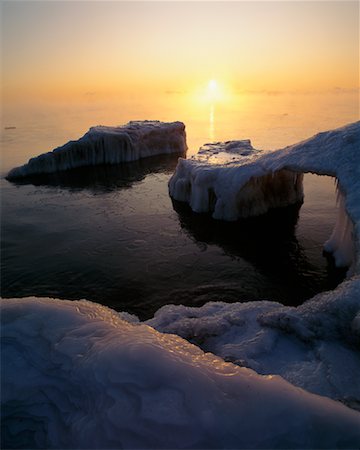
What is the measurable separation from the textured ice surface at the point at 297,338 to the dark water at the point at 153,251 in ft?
12.7

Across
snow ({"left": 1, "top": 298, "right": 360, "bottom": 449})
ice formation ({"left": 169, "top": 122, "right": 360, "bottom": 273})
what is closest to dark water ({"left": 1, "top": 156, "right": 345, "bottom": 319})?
ice formation ({"left": 169, "top": 122, "right": 360, "bottom": 273})

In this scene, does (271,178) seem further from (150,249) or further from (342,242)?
(150,249)

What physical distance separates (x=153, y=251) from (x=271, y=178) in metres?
9.96

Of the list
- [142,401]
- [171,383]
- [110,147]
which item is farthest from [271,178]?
[110,147]

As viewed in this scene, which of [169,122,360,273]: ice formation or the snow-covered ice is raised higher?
[169,122,360,273]: ice formation

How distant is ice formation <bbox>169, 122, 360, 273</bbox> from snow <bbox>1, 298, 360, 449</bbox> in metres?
7.29

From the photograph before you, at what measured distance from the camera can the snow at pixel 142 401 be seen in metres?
3.57

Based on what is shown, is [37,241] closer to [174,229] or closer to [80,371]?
[174,229]

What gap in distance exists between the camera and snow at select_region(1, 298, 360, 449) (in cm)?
357

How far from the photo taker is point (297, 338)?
7.70 meters

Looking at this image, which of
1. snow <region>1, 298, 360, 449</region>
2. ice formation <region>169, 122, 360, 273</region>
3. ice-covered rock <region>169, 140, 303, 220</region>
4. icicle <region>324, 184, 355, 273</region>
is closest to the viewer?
snow <region>1, 298, 360, 449</region>

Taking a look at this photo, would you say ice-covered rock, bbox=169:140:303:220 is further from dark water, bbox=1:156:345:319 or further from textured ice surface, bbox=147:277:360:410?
textured ice surface, bbox=147:277:360:410

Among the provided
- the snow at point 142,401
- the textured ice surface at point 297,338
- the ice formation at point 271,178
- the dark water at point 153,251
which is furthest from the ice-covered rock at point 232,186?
the snow at point 142,401

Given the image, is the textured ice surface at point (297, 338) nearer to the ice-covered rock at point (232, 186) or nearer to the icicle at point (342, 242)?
the icicle at point (342, 242)
